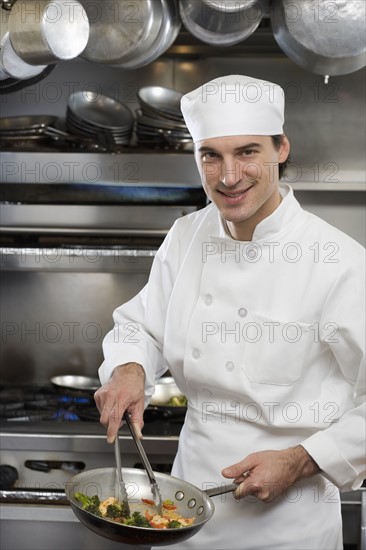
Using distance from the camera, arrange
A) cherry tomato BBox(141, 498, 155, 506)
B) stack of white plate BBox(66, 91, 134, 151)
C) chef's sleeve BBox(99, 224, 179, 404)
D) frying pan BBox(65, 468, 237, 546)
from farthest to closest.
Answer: stack of white plate BBox(66, 91, 134, 151) < chef's sleeve BBox(99, 224, 179, 404) < cherry tomato BBox(141, 498, 155, 506) < frying pan BBox(65, 468, 237, 546)

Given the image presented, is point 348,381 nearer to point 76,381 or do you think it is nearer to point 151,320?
point 151,320

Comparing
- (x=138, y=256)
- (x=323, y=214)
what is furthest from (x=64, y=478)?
(x=323, y=214)

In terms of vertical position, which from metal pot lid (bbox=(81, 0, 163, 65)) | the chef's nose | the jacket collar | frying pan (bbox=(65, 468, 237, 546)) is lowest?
frying pan (bbox=(65, 468, 237, 546))

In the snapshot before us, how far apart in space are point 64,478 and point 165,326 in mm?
993

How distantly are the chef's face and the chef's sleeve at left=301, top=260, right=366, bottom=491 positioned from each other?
0.25 m

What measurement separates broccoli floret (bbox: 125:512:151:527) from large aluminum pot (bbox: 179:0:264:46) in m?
1.65

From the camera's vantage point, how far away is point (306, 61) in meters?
2.67

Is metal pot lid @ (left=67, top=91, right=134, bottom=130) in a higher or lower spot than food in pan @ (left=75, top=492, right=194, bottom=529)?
higher

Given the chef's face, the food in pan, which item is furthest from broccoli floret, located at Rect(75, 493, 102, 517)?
the chef's face

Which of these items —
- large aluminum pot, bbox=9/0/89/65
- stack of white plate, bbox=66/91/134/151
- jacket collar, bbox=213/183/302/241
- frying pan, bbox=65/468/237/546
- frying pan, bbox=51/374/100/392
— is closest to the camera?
frying pan, bbox=65/468/237/546

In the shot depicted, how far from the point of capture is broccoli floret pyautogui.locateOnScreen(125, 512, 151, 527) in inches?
61.2

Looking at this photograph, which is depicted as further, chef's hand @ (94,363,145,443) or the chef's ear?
the chef's ear

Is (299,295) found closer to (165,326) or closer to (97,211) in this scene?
(165,326)

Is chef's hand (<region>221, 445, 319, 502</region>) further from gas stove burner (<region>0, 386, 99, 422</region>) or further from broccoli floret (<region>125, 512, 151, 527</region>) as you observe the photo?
gas stove burner (<region>0, 386, 99, 422</region>)
